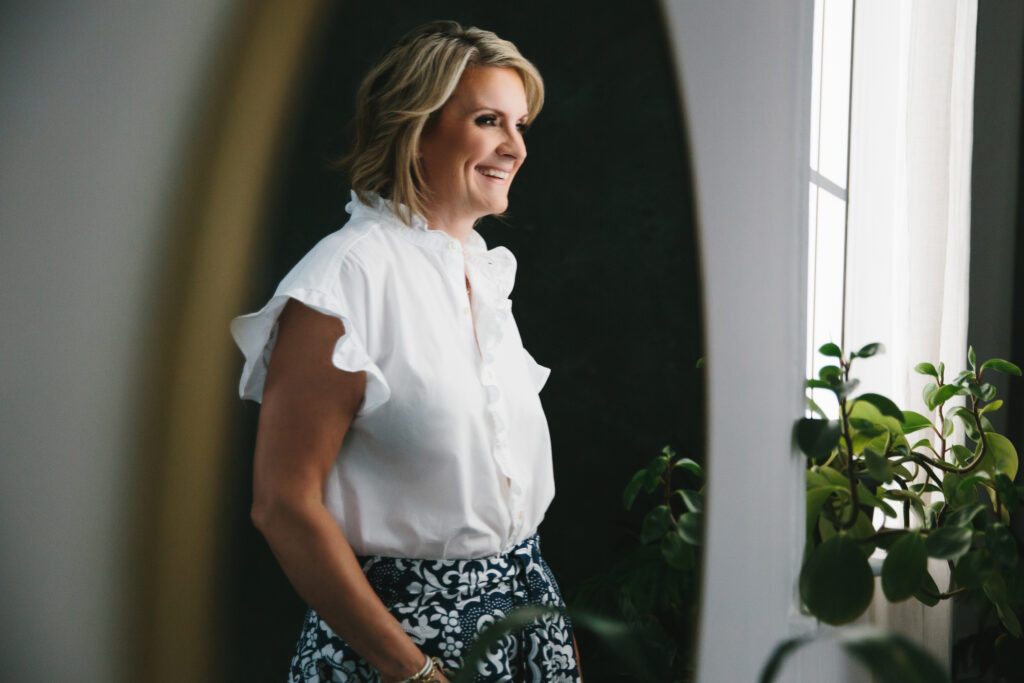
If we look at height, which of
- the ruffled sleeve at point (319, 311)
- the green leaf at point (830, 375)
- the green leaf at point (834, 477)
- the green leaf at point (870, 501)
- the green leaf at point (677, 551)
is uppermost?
the ruffled sleeve at point (319, 311)

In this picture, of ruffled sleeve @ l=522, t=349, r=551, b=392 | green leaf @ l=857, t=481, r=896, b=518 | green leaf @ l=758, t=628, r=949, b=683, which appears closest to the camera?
green leaf @ l=758, t=628, r=949, b=683

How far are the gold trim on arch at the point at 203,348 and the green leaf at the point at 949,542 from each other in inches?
22.1

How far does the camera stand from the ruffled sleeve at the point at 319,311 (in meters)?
0.46

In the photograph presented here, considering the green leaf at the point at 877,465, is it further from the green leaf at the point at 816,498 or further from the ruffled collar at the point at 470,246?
the ruffled collar at the point at 470,246

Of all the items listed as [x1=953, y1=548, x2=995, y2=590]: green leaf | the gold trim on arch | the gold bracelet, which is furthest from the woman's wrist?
[x1=953, y1=548, x2=995, y2=590]: green leaf

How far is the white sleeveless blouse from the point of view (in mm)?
467

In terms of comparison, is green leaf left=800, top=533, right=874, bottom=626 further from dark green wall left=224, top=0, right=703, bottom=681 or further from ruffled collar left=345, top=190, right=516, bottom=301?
ruffled collar left=345, top=190, right=516, bottom=301

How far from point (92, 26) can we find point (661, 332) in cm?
44

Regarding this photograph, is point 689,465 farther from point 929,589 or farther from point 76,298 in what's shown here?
point 76,298

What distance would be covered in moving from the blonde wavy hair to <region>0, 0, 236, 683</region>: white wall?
11 cm

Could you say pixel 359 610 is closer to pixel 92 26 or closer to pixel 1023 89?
pixel 92 26

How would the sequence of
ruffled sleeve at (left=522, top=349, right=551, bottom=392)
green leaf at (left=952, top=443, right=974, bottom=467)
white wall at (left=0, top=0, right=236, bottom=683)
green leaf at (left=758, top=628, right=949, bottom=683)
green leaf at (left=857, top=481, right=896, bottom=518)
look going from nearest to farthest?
green leaf at (left=758, top=628, right=949, bottom=683), white wall at (left=0, top=0, right=236, bottom=683), ruffled sleeve at (left=522, top=349, right=551, bottom=392), green leaf at (left=857, top=481, right=896, bottom=518), green leaf at (left=952, top=443, right=974, bottom=467)

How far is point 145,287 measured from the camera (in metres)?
0.44

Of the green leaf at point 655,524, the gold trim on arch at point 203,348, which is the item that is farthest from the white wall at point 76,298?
the green leaf at point 655,524
